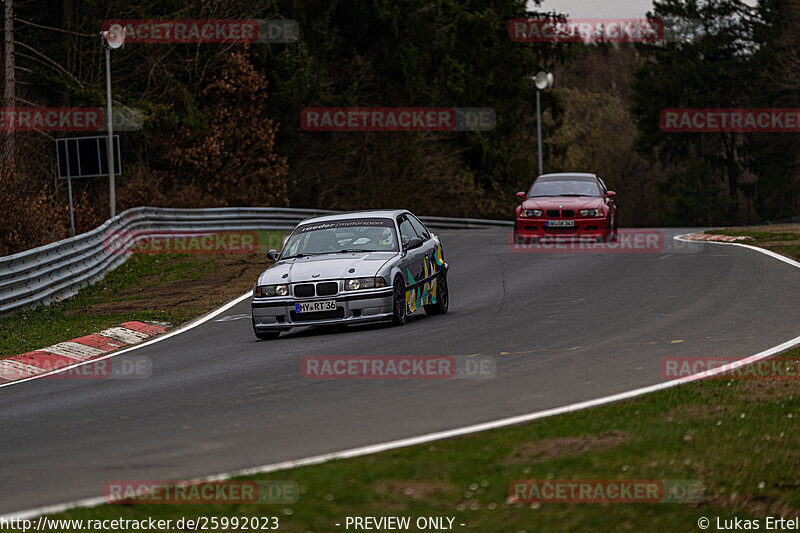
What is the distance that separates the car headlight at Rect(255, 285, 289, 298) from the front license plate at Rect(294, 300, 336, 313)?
24 cm

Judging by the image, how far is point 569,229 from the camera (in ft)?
85.8

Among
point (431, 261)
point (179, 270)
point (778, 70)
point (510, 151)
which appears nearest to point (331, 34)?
point (510, 151)

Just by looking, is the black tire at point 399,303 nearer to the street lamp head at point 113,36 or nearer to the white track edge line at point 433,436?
the white track edge line at point 433,436

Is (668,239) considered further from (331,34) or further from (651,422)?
(331,34)

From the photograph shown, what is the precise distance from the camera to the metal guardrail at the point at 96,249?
19.5 metres

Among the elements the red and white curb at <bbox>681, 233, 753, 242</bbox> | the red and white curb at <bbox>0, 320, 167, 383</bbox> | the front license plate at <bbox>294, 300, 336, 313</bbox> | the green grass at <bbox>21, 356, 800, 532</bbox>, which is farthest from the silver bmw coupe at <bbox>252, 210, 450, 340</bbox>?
the red and white curb at <bbox>681, 233, 753, 242</bbox>

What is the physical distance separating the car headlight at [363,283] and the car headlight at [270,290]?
0.75 m

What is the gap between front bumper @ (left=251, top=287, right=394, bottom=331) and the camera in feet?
48.5

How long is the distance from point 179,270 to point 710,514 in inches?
810

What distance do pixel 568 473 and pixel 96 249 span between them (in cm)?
1938

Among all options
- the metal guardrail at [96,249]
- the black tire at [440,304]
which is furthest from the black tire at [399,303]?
the metal guardrail at [96,249]

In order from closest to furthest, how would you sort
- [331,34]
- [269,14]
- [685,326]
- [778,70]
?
[685,326] < [269,14] < [331,34] < [778,70]

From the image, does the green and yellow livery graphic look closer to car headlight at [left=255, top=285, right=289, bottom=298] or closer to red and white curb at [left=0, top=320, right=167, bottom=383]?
car headlight at [left=255, top=285, right=289, bottom=298]

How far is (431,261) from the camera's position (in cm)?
1662
